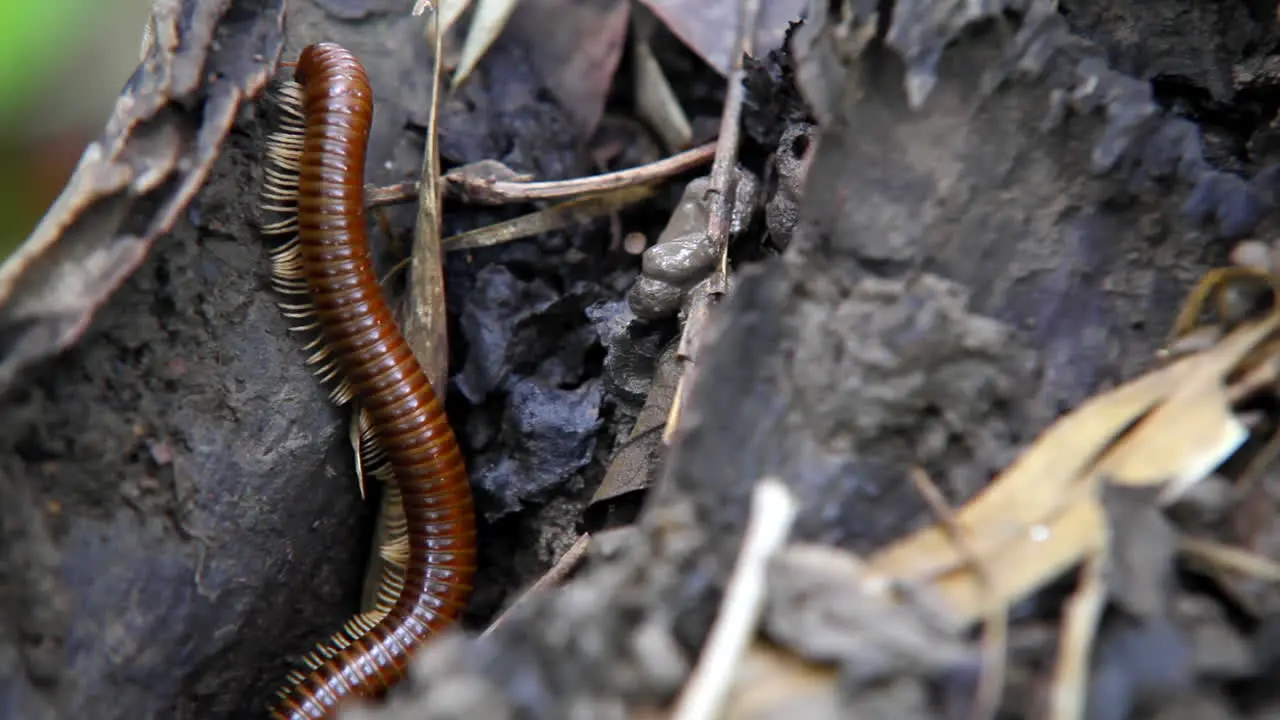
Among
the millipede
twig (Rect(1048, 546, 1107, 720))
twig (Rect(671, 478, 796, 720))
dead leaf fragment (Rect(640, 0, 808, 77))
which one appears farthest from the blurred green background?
twig (Rect(1048, 546, 1107, 720))

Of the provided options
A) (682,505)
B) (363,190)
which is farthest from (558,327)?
(682,505)

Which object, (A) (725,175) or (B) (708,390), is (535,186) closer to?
(A) (725,175)

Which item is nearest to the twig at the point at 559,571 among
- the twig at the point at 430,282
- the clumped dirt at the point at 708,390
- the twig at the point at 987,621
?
the clumped dirt at the point at 708,390

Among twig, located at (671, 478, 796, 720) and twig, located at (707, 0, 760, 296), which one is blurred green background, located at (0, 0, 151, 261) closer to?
twig, located at (707, 0, 760, 296)

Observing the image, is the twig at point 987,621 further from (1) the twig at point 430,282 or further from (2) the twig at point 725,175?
(1) the twig at point 430,282

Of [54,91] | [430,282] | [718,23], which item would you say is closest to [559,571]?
[430,282]

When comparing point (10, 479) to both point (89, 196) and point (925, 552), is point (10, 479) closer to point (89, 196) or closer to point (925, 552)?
point (89, 196)
